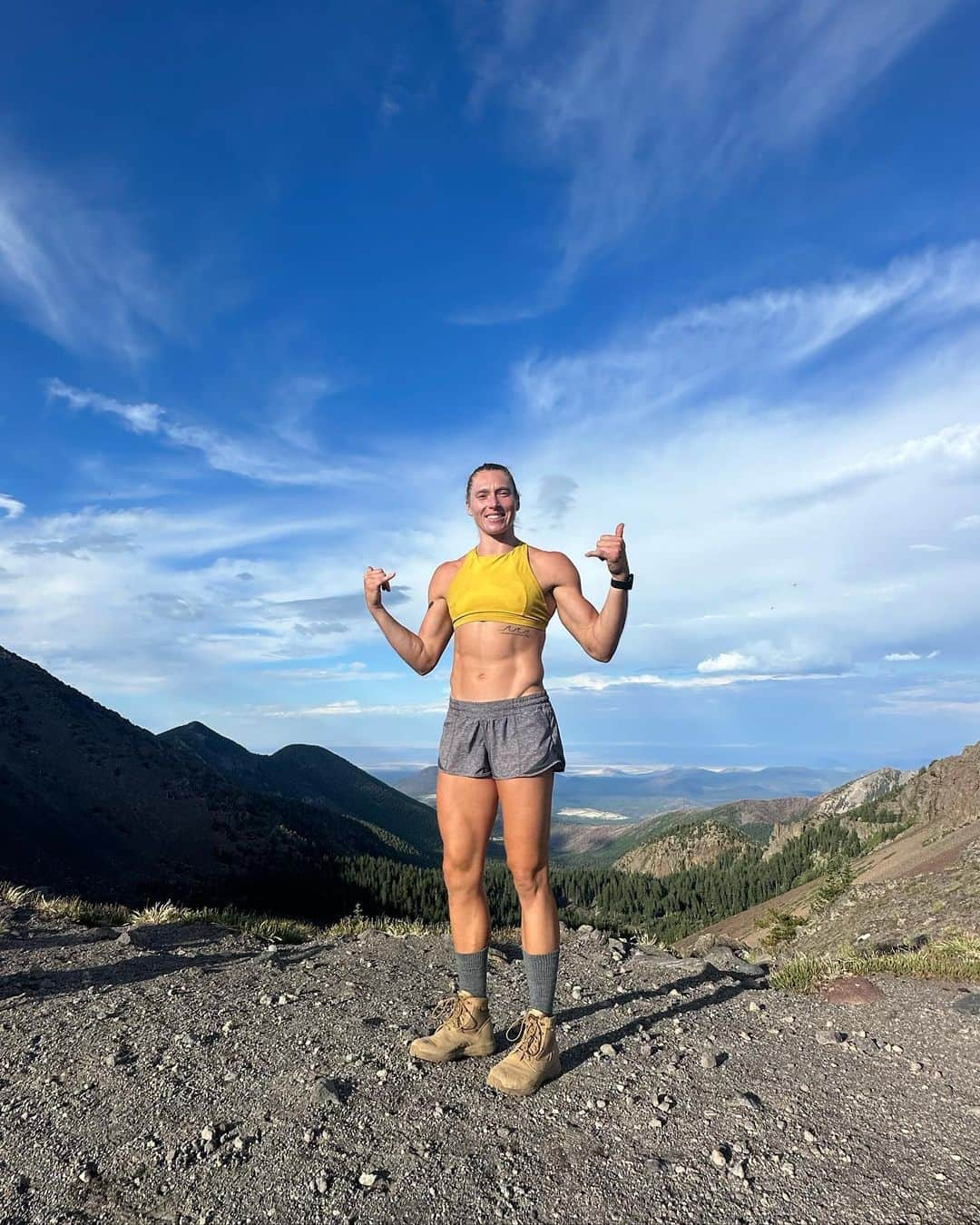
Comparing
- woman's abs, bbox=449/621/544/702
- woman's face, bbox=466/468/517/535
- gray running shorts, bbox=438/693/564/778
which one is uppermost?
woman's face, bbox=466/468/517/535

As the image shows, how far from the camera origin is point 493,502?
16.7ft

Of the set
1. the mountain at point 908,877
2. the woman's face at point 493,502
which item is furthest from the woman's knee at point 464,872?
the mountain at point 908,877

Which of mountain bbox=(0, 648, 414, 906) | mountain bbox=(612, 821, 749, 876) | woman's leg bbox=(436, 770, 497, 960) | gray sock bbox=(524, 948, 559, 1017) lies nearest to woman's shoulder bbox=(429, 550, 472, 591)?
woman's leg bbox=(436, 770, 497, 960)

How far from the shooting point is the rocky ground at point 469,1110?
11.0 feet

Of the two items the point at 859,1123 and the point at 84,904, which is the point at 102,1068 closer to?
the point at 859,1123

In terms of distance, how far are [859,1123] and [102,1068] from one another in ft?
15.8

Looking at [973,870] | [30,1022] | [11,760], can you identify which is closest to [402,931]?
[30,1022]

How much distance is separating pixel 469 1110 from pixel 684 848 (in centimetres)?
17925

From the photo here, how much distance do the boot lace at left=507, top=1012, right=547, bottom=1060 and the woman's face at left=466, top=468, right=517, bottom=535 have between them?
3341mm

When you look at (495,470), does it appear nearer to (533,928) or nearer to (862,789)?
(533,928)

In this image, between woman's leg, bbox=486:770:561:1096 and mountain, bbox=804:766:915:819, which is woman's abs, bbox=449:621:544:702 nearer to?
woman's leg, bbox=486:770:561:1096

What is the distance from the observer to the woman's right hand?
5.36 m

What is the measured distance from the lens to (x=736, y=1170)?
355 centimetres

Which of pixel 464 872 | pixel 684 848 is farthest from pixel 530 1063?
pixel 684 848
